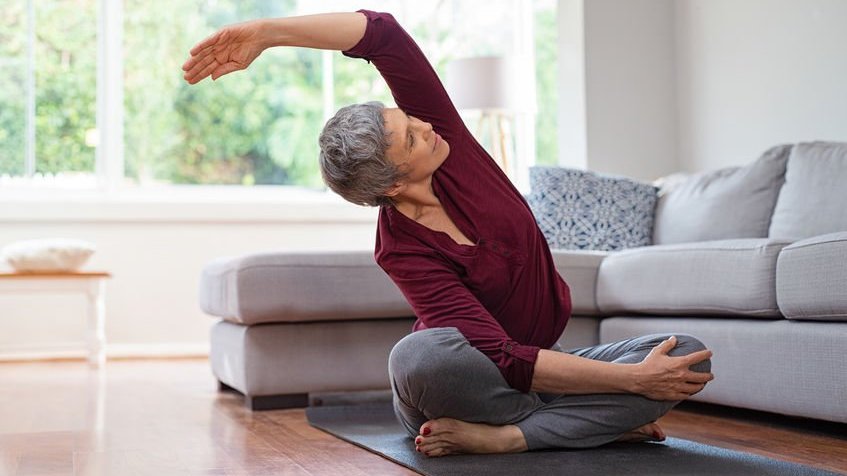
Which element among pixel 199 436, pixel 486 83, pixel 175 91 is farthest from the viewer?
pixel 175 91

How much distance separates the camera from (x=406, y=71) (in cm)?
216

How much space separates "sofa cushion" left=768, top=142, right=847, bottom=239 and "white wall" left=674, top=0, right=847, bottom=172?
2.31 ft

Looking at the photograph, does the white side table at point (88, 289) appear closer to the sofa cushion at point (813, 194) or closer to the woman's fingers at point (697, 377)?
the sofa cushion at point (813, 194)

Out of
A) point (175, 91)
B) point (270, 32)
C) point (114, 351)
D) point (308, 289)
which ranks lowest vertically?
point (114, 351)

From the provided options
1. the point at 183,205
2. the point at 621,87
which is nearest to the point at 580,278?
the point at 621,87

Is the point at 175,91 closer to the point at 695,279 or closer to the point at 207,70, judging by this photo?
the point at 695,279

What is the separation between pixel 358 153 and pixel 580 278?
5.13 feet

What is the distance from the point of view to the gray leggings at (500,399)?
6.80ft

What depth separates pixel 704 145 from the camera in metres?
5.18

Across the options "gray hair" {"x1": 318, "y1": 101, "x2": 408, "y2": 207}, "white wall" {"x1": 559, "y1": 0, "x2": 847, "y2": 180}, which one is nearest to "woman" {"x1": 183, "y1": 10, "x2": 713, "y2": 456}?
"gray hair" {"x1": 318, "y1": 101, "x2": 408, "y2": 207}

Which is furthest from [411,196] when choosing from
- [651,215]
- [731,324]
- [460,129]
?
[651,215]

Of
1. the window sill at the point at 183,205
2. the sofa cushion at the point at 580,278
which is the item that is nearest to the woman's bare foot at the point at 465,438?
the sofa cushion at the point at 580,278

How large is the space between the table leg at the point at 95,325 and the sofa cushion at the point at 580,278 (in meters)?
2.51

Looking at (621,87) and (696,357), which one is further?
(621,87)
